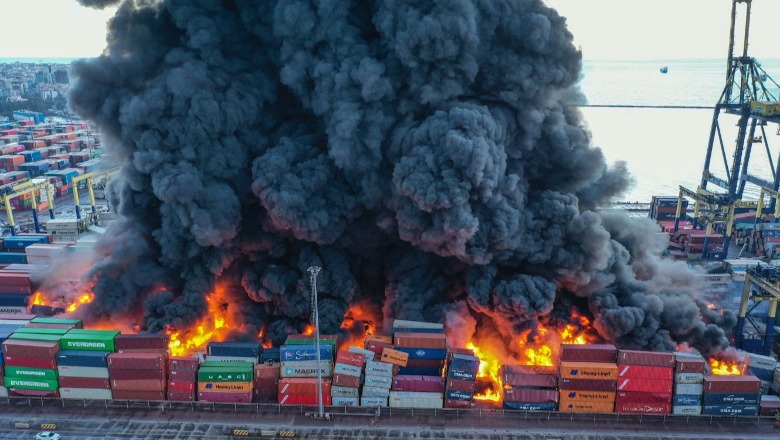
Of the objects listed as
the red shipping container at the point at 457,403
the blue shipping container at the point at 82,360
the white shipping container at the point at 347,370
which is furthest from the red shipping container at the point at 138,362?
the red shipping container at the point at 457,403

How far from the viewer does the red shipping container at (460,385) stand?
4712 cm

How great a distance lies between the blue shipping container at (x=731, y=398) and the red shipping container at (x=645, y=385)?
9.66ft

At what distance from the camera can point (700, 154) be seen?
164125mm

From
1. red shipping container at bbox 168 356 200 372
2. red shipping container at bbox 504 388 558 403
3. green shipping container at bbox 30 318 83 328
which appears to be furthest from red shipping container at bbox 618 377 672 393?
green shipping container at bbox 30 318 83 328

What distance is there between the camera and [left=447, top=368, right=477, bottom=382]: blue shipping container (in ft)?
154

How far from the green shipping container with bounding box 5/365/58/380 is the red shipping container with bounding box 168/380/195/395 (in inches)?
360

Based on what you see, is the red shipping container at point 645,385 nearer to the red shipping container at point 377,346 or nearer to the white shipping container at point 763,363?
the white shipping container at point 763,363

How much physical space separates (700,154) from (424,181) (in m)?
139

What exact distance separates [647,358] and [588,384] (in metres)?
4.89

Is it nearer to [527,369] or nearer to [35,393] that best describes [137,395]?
[35,393]

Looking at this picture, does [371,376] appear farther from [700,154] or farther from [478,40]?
[700,154]

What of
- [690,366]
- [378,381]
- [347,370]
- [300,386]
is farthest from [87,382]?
[690,366]

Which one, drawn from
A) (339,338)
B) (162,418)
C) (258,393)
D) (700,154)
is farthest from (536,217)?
(700,154)

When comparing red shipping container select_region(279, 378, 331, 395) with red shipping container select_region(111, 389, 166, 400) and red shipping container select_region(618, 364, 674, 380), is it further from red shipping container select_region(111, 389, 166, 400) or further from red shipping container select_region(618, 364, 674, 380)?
red shipping container select_region(618, 364, 674, 380)
